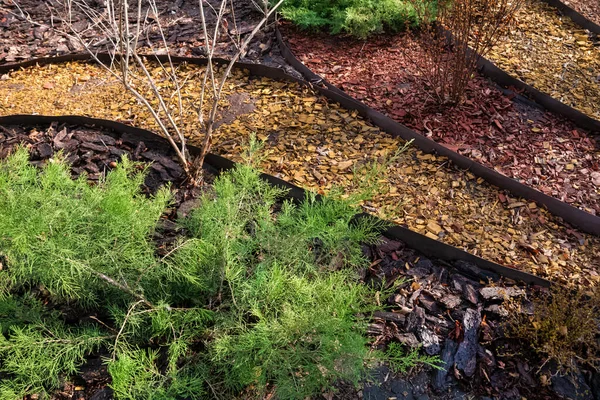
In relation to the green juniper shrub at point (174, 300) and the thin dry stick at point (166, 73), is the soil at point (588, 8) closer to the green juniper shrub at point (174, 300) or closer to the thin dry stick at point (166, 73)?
the thin dry stick at point (166, 73)

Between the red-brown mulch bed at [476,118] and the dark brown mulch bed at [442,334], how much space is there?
0.97 metres

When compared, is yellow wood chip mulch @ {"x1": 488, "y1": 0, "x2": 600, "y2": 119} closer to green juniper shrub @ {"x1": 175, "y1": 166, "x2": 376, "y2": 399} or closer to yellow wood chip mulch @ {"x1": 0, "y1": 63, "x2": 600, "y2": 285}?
yellow wood chip mulch @ {"x1": 0, "y1": 63, "x2": 600, "y2": 285}

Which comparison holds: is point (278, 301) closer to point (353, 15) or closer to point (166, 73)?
point (166, 73)

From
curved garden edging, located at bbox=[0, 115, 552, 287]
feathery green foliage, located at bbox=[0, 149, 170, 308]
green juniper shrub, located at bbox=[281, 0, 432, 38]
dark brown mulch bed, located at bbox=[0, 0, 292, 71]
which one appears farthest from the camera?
dark brown mulch bed, located at bbox=[0, 0, 292, 71]

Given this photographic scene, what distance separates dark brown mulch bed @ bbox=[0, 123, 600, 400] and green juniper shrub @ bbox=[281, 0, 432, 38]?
1.96 metres

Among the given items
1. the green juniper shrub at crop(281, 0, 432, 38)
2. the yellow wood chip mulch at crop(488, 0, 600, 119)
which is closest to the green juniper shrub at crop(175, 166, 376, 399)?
the green juniper shrub at crop(281, 0, 432, 38)

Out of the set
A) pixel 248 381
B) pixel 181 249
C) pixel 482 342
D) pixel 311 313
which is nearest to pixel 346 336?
pixel 311 313

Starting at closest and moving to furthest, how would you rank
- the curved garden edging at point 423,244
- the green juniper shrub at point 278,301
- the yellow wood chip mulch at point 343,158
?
the green juniper shrub at point 278,301, the curved garden edging at point 423,244, the yellow wood chip mulch at point 343,158

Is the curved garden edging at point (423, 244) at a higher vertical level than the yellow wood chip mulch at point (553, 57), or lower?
lower

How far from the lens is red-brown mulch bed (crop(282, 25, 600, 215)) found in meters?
3.49

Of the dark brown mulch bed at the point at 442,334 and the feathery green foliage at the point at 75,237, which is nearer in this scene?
the feathery green foliage at the point at 75,237

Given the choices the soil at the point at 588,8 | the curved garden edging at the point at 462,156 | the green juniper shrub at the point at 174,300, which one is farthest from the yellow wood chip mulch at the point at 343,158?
the soil at the point at 588,8

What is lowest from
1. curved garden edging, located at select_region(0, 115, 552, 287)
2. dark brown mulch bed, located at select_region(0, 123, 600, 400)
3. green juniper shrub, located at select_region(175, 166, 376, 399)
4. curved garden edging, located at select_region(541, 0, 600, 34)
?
dark brown mulch bed, located at select_region(0, 123, 600, 400)

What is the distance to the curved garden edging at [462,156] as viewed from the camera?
3166 millimetres
